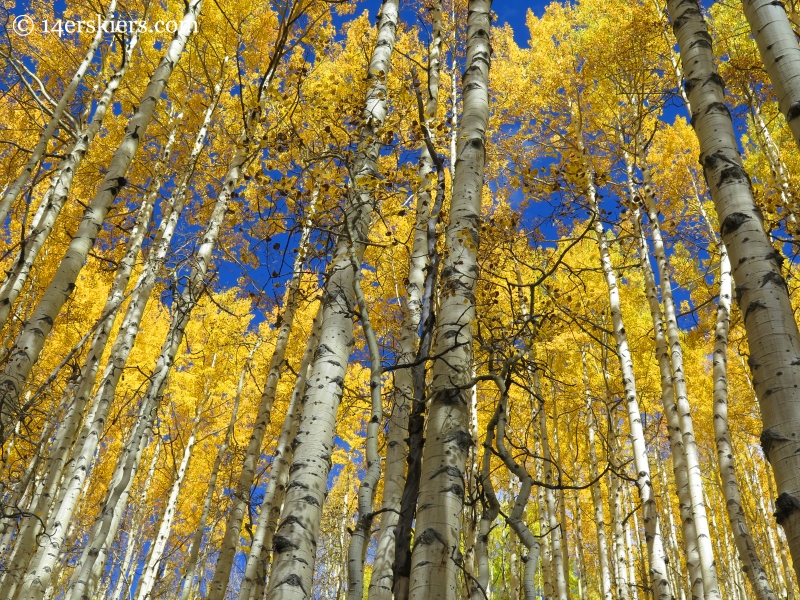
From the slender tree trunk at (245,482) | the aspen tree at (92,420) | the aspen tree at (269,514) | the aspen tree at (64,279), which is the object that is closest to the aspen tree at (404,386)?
the aspen tree at (269,514)

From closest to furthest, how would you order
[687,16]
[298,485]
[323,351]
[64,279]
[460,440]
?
[460,440], [298,485], [323,351], [687,16], [64,279]

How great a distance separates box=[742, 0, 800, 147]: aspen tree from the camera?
2.44m

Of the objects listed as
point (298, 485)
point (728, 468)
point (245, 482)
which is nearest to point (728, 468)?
point (728, 468)

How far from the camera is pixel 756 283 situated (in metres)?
2.08

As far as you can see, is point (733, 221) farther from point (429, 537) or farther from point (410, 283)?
point (410, 283)

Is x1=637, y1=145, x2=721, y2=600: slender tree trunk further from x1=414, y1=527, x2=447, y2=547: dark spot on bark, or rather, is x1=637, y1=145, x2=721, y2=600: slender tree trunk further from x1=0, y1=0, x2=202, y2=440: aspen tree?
x1=0, y1=0, x2=202, y2=440: aspen tree

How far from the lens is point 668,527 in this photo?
14.3 metres

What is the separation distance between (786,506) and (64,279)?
4.24 m

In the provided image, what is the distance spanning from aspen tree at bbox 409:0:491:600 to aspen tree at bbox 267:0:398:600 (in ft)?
1.97

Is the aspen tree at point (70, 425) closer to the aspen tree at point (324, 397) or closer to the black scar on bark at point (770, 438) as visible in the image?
the aspen tree at point (324, 397)

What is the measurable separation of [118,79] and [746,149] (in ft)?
40.7

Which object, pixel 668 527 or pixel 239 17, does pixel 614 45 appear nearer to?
pixel 239 17

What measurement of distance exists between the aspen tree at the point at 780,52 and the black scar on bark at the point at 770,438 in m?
1.31

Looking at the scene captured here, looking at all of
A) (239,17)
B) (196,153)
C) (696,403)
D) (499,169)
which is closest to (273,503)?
(196,153)
